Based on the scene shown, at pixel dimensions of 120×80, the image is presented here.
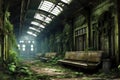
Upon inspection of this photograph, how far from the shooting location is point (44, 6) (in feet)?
81.9

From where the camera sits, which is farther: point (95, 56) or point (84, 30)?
point (84, 30)

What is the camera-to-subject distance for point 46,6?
24.8m

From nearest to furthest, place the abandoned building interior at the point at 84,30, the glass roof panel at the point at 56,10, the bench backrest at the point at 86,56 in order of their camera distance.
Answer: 1. the abandoned building interior at the point at 84,30
2. the bench backrest at the point at 86,56
3. the glass roof panel at the point at 56,10

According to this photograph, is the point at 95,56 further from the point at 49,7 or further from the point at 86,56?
the point at 49,7

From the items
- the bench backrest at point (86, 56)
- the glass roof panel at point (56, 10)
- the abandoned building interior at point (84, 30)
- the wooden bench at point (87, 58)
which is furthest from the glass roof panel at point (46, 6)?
the wooden bench at point (87, 58)

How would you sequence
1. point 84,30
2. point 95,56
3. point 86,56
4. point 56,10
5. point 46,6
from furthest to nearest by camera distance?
point 46,6
point 56,10
point 84,30
point 86,56
point 95,56

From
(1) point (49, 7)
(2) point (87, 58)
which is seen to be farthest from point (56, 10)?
(2) point (87, 58)

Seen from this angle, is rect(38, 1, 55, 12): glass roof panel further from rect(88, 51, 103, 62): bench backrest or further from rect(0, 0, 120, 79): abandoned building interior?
rect(88, 51, 103, 62): bench backrest

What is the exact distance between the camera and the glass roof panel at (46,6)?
76.8ft

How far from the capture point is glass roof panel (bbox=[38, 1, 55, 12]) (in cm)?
2342

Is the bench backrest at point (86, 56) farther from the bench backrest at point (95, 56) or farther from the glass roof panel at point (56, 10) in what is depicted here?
the glass roof panel at point (56, 10)

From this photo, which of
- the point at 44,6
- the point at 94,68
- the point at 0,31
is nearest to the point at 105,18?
the point at 94,68

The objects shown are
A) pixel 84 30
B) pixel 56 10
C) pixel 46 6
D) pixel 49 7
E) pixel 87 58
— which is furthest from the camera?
pixel 46 6

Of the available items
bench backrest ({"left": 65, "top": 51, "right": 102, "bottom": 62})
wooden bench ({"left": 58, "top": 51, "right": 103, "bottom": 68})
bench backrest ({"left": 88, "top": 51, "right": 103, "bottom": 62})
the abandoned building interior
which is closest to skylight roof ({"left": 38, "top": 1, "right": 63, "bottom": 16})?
the abandoned building interior
